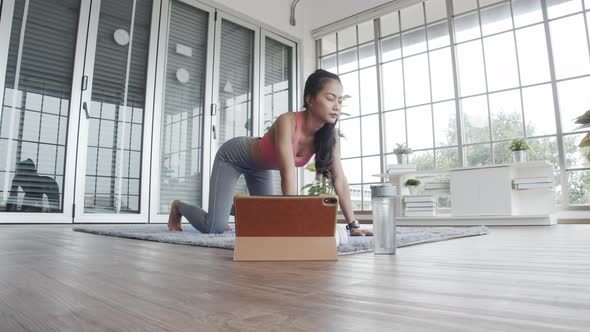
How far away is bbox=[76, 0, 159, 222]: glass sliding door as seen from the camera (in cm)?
378

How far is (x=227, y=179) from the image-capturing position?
194 cm

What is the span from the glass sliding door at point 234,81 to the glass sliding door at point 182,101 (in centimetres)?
15

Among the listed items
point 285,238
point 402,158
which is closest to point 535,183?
point 402,158

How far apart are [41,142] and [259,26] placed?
3.26 meters

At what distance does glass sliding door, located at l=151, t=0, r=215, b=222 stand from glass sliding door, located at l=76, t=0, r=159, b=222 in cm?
17

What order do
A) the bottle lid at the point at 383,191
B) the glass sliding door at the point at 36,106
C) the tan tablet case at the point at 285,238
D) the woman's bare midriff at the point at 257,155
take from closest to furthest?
the tan tablet case at the point at 285,238 < the bottle lid at the point at 383,191 < the woman's bare midriff at the point at 257,155 < the glass sliding door at the point at 36,106

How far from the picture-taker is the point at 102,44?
13.1 ft

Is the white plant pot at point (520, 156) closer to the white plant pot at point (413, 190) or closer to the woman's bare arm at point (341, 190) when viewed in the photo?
the white plant pot at point (413, 190)

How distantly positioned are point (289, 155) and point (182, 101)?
141 inches

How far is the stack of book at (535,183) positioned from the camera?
3.61 m

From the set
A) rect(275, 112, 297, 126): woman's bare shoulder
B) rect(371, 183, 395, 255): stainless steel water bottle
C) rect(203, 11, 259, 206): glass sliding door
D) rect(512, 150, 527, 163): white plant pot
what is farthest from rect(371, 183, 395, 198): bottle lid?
rect(203, 11, 259, 206): glass sliding door

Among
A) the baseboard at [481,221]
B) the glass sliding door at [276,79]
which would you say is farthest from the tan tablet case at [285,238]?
the glass sliding door at [276,79]

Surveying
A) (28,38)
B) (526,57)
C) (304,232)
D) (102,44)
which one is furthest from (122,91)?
(526,57)

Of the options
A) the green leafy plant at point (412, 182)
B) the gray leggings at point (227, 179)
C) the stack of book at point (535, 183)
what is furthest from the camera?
the green leafy plant at point (412, 182)
